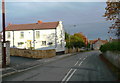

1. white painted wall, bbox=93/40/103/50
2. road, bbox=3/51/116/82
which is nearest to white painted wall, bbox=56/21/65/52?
road, bbox=3/51/116/82

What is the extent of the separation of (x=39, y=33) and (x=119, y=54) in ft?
118

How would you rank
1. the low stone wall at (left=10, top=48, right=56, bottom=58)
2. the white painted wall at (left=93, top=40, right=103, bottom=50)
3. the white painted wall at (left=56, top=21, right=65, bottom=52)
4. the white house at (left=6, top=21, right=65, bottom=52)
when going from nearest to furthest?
the low stone wall at (left=10, top=48, right=56, bottom=58), the white house at (left=6, top=21, right=65, bottom=52), the white painted wall at (left=56, top=21, right=65, bottom=52), the white painted wall at (left=93, top=40, right=103, bottom=50)

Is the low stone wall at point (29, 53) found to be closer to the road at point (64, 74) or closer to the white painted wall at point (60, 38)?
the road at point (64, 74)

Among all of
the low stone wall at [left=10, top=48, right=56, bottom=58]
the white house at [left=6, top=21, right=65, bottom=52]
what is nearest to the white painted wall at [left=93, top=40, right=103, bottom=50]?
the white house at [left=6, top=21, right=65, bottom=52]

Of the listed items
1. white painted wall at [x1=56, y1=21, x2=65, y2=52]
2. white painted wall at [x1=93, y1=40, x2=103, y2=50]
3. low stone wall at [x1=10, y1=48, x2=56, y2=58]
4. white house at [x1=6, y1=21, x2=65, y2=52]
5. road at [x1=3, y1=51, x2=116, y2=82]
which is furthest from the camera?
white painted wall at [x1=93, y1=40, x2=103, y2=50]

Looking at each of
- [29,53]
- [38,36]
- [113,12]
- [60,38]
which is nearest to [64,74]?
[113,12]

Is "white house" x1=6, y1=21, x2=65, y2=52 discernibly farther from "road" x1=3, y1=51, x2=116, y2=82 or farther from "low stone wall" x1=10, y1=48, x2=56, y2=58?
"road" x1=3, y1=51, x2=116, y2=82

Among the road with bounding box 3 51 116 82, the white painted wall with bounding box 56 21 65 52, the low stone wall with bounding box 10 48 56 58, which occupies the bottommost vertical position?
the road with bounding box 3 51 116 82

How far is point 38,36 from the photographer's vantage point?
165 feet

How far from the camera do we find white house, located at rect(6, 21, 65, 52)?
Answer: 162 feet

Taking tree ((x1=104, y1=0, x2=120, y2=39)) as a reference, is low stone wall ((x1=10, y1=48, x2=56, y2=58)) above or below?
below

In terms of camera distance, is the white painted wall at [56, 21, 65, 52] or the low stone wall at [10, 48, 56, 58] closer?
the low stone wall at [10, 48, 56, 58]

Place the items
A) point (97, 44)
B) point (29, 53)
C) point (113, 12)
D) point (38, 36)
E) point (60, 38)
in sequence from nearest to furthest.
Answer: point (113, 12)
point (29, 53)
point (38, 36)
point (60, 38)
point (97, 44)

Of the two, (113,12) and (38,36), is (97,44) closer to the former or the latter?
(38,36)
